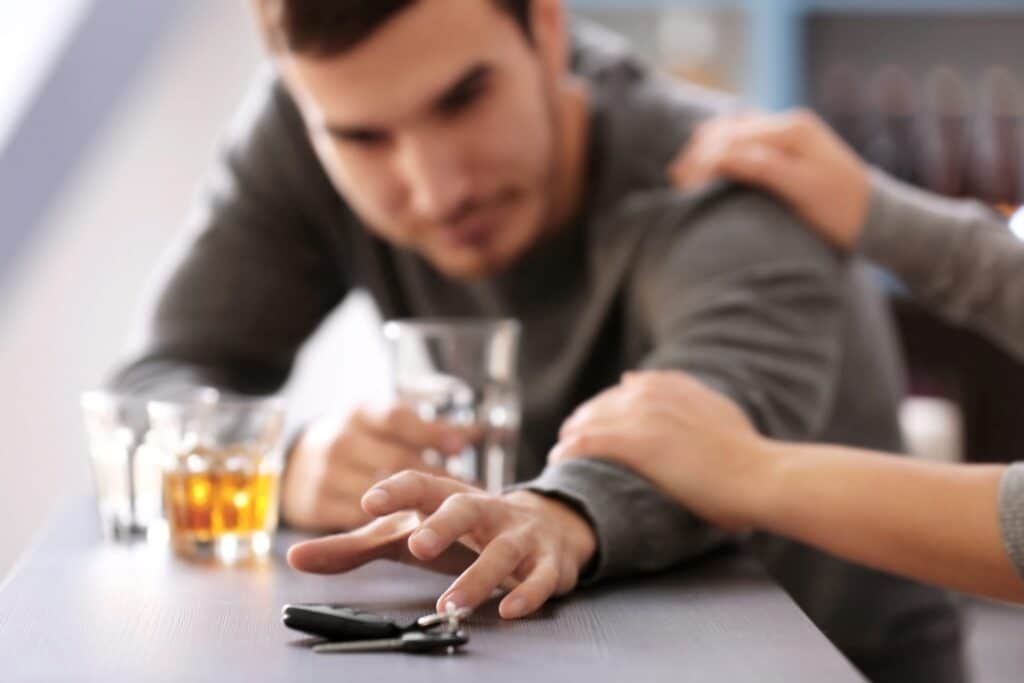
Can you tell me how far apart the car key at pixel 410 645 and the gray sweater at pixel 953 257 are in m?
0.74

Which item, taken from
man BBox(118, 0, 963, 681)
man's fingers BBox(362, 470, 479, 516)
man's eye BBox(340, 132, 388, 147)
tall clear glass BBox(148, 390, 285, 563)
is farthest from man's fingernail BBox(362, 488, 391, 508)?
man's eye BBox(340, 132, 388, 147)

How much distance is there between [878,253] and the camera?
133 cm

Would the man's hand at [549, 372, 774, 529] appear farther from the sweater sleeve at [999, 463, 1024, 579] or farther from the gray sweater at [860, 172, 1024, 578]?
the gray sweater at [860, 172, 1024, 578]

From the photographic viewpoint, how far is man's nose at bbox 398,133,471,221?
1319mm

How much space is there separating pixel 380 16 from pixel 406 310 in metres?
0.47

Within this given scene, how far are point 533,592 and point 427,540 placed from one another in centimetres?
6

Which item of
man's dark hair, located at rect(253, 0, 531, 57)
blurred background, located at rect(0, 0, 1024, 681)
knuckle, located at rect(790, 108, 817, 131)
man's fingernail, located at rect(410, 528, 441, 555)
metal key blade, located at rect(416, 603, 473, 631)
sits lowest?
blurred background, located at rect(0, 0, 1024, 681)

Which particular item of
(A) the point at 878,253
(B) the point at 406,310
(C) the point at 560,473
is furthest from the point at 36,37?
(C) the point at 560,473

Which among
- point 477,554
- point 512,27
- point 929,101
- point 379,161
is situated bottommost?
point 929,101

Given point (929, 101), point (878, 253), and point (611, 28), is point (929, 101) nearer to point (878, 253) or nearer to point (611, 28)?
point (611, 28)

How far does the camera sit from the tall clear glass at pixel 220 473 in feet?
3.33

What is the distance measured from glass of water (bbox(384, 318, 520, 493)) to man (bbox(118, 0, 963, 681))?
0.04 m

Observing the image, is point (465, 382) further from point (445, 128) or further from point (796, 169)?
point (796, 169)

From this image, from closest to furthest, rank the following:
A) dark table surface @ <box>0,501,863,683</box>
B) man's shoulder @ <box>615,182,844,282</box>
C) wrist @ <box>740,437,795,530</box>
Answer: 1. dark table surface @ <box>0,501,863,683</box>
2. wrist @ <box>740,437,795,530</box>
3. man's shoulder @ <box>615,182,844,282</box>
